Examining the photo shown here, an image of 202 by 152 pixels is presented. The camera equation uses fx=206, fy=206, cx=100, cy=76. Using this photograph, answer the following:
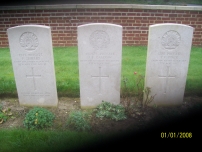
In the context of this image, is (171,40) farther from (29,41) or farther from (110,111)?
(29,41)

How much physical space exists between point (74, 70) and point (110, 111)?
83.4 inches

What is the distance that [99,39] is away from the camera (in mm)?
3666

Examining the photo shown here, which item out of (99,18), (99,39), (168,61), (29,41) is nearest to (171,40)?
(168,61)

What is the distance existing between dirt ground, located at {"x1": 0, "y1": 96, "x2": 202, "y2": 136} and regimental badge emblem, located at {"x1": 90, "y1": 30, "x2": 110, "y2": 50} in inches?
51.4

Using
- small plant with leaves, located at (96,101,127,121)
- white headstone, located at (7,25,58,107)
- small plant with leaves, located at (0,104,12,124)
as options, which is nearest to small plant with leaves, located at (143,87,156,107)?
small plant with leaves, located at (96,101,127,121)

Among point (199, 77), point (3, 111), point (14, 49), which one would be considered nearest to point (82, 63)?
point (14, 49)

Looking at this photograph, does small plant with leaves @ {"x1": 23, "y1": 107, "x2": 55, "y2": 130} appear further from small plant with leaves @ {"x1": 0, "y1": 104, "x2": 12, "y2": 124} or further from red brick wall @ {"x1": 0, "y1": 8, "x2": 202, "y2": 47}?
red brick wall @ {"x1": 0, "y1": 8, "x2": 202, "y2": 47}

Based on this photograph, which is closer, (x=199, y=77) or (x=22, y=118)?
(x=22, y=118)

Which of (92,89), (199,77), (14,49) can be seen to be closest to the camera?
(14,49)

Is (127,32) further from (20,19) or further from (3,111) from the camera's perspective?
(3,111)

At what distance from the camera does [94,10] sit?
7.29 metres

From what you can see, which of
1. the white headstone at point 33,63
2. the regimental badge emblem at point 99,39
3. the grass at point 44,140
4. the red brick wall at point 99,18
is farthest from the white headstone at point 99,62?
the red brick wall at point 99,18

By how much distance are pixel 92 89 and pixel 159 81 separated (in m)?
1.32

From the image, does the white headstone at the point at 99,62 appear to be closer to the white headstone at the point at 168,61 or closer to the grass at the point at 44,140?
the white headstone at the point at 168,61
